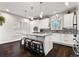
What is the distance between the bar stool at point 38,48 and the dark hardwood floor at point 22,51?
10cm

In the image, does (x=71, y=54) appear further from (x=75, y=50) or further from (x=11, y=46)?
(x=11, y=46)

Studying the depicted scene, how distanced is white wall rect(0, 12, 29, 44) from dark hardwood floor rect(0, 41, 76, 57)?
0.09 meters

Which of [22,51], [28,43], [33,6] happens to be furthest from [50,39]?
[33,6]

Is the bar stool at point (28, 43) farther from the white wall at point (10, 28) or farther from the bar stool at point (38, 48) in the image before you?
the white wall at point (10, 28)

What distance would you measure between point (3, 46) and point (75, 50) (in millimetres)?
1231

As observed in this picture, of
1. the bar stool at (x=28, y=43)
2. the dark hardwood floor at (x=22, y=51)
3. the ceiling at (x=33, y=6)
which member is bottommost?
the dark hardwood floor at (x=22, y=51)

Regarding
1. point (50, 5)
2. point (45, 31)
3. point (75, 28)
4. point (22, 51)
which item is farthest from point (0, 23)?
point (75, 28)

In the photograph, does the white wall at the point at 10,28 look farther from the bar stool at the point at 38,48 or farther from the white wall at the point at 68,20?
the white wall at the point at 68,20

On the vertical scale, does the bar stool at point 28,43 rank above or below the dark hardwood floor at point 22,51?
above

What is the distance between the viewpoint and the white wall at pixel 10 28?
1.90 metres

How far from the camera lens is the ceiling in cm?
190

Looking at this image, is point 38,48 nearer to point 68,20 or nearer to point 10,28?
point 10,28

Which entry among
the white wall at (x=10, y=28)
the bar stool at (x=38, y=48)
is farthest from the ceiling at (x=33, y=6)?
the bar stool at (x=38, y=48)

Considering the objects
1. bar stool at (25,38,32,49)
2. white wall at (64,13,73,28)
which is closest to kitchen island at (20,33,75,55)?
bar stool at (25,38,32,49)
